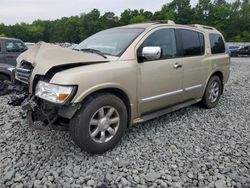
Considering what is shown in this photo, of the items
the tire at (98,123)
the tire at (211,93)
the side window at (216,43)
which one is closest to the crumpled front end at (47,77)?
the tire at (98,123)

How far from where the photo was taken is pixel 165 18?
7219 centimetres

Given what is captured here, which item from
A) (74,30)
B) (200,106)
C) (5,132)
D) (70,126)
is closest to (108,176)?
(70,126)

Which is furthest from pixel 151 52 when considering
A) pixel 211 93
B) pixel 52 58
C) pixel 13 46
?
pixel 13 46

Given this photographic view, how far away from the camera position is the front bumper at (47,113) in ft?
11.2

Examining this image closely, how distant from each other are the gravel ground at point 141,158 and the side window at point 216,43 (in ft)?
5.77

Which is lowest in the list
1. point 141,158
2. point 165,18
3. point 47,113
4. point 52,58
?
point 141,158

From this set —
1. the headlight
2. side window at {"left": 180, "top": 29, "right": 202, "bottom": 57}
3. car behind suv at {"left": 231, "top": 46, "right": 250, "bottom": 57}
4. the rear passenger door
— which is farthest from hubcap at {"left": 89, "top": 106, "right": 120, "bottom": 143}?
car behind suv at {"left": 231, "top": 46, "right": 250, "bottom": 57}

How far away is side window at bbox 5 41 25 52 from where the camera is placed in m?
9.32

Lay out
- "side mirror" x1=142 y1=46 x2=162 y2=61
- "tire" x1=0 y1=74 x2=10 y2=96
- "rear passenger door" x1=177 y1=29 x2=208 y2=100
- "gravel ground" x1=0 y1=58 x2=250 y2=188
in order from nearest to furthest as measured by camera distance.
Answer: "gravel ground" x1=0 y1=58 x2=250 y2=188 < "side mirror" x1=142 y1=46 x2=162 y2=61 < "rear passenger door" x1=177 y1=29 x2=208 y2=100 < "tire" x1=0 y1=74 x2=10 y2=96

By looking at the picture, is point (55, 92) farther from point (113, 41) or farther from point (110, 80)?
point (113, 41)

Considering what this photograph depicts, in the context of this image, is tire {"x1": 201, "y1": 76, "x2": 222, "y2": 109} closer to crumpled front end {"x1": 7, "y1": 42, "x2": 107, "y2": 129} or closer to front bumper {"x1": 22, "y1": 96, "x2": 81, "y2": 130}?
crumpled front end {"x1": 7, "y1": 42, "x2": 107, "y2": 129}

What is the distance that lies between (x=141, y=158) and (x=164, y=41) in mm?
2055

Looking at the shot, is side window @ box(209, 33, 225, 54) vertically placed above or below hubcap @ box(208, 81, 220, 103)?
above

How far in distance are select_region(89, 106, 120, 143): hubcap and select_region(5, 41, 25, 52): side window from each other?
22.6ft
